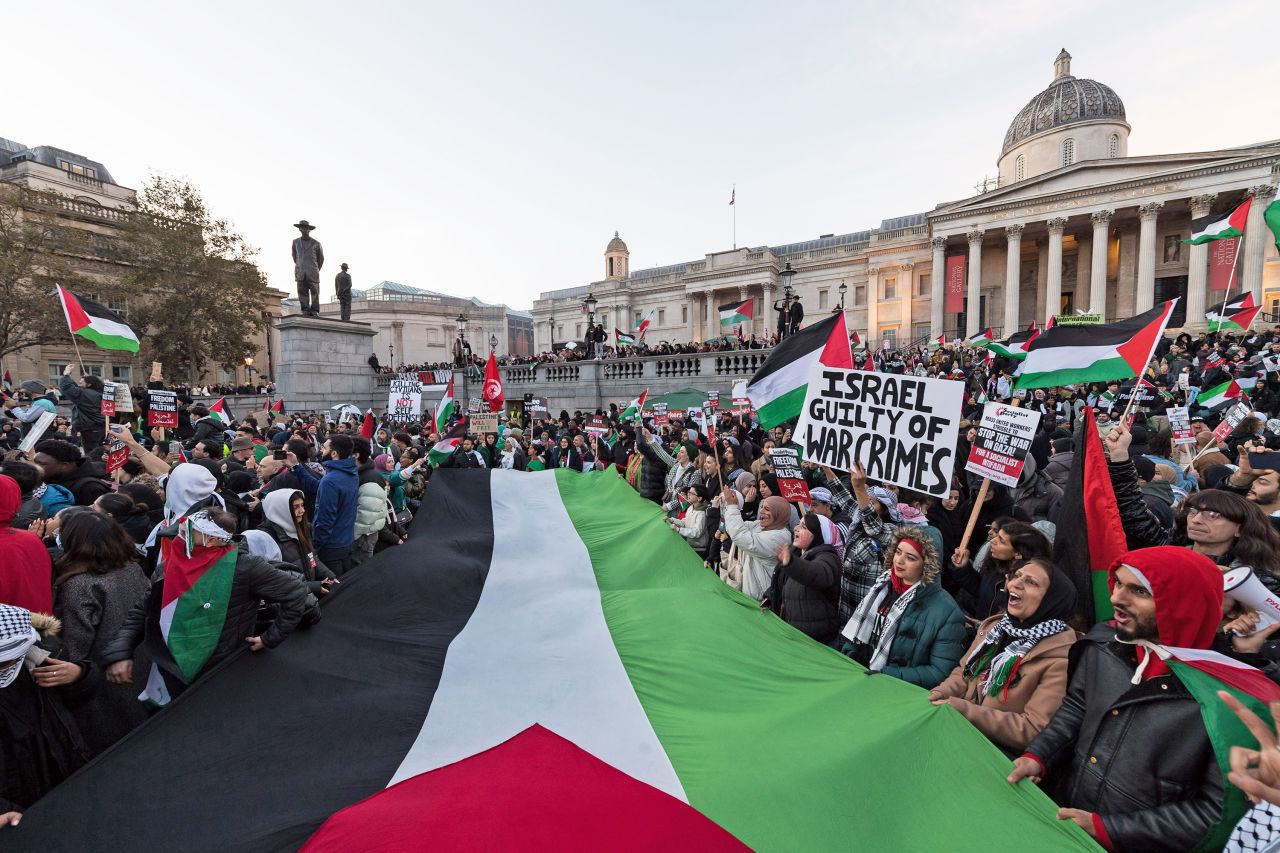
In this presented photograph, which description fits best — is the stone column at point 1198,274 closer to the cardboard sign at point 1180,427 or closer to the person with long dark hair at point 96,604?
the cardboard sign at point 1180,427

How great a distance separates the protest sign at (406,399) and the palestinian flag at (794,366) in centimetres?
934

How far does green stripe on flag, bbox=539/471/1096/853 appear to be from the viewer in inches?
90.9

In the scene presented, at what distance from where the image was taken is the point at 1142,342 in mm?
5336

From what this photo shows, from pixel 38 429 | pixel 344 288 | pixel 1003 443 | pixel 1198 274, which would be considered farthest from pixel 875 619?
pixel 1198 274

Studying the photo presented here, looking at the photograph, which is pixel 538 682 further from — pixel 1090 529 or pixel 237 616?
pixel 1090 529

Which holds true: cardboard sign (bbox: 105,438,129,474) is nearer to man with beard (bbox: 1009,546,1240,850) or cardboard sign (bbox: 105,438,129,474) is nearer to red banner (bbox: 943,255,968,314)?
man with beard (bbox: 1009,546,1240,850)

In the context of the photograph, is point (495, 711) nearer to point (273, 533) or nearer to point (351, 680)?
point (351, 680)

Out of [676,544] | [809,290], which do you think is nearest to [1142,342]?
[676,544]

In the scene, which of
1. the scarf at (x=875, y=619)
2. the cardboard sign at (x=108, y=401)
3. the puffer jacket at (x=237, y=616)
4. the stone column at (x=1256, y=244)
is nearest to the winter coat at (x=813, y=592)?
→ the scarf at (x=875, y=619)

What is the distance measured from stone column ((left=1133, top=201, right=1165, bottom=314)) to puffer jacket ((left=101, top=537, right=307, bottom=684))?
4933 centimetres

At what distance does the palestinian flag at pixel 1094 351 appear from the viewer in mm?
5332

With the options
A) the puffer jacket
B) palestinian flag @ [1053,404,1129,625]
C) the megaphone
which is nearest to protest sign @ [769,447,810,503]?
palestinian flag @ [1053,404,1129,625]

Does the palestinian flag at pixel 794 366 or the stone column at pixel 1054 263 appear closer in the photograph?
the palestinian flag at pixel 794 366

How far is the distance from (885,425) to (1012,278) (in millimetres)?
47085
